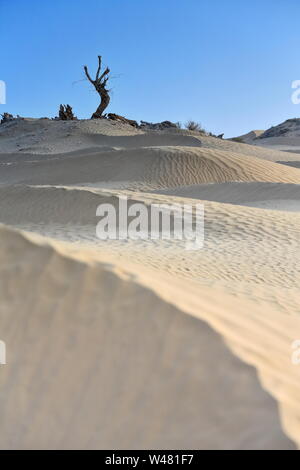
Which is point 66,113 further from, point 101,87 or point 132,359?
point 132,359

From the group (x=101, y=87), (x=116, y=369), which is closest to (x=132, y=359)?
(x=116, y=369)

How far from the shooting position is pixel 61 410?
2234 mm

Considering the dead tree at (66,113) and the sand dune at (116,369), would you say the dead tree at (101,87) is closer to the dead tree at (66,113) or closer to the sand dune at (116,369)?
the dead tree at (66,113)

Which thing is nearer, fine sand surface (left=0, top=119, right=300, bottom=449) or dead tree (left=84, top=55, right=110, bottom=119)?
fine sand surface (left=0, top=119, right=300, bottom=449)

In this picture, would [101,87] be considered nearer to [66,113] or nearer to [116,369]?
[66,113]

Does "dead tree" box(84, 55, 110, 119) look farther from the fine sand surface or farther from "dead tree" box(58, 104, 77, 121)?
the fine sand surface

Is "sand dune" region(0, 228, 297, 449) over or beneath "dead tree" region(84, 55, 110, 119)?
beneath

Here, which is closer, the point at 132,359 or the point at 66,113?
the point at 132,359

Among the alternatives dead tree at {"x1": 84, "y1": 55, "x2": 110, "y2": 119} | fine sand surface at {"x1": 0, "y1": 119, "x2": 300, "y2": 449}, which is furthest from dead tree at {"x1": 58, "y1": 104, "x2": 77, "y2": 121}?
fine sand surface at {"x1": 0, "y1": 119, "x2": 300, "y2": 449}

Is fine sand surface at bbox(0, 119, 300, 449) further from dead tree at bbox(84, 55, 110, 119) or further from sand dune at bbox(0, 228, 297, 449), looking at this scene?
dead tree at bbox(84, 55, 110, 119)

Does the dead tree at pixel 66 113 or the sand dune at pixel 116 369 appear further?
the dead tree at pixel 66 113

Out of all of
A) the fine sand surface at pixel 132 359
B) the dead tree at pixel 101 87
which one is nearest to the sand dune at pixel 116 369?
the fine sand surface at pixel 132 359

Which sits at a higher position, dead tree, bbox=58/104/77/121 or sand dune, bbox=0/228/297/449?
dead tree, bbox=58/104/77/121
